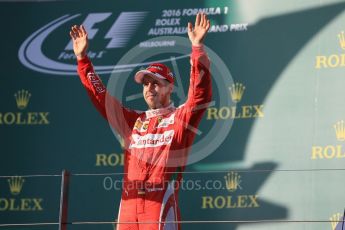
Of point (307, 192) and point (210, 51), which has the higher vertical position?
point (210, 51)

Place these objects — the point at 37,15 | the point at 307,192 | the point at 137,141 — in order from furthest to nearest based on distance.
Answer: the point at 37,15 < the point at 307,192 < the point at 137,141

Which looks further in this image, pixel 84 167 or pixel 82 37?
pixel 84 167

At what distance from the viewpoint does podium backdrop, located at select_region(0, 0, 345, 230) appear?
505cm

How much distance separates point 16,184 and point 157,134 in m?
1.66

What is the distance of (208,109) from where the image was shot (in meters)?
5.32

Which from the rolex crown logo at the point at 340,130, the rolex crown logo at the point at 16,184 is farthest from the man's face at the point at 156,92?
the rolex crown logo at the point at 16,184

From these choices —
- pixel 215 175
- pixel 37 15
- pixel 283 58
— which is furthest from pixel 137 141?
pixel 37 15

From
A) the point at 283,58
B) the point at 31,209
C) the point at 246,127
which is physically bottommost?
the point at 31,209

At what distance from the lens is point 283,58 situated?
5.26 m

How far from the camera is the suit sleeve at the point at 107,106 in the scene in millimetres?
4336

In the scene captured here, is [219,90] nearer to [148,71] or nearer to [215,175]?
[215,175]

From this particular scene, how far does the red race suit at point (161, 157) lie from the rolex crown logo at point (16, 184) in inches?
56.3

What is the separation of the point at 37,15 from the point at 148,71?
5.80 feet

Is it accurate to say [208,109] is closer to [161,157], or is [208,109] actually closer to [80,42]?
[80,42]
